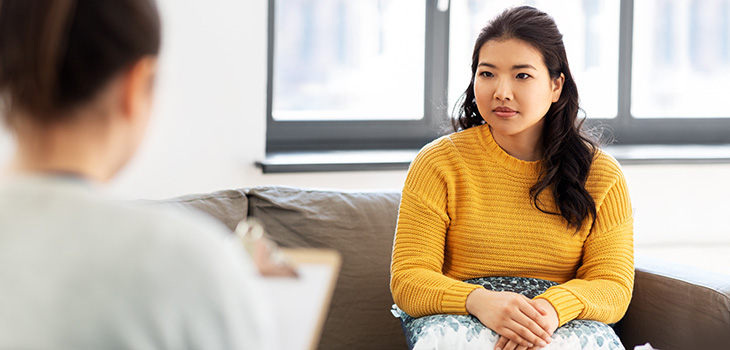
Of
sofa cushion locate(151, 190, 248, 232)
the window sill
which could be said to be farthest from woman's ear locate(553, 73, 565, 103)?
the window sill

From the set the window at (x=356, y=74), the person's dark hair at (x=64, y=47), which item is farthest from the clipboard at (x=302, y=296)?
the window at (x=356, y=74)

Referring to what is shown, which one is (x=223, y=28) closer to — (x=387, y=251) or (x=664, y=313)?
(x=387, y=251)

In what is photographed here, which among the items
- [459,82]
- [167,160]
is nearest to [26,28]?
[167,160]

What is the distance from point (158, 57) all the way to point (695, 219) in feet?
8.96

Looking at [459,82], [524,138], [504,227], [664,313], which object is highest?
[459,82]

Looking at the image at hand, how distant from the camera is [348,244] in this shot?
196 cm

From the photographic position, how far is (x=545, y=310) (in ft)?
5.14

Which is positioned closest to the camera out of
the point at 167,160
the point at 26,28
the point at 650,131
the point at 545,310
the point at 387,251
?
the point at 26,28

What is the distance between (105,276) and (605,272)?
4.47ft

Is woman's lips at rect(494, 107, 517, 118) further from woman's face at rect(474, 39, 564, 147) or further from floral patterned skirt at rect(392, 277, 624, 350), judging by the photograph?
floral patterned skirt at rect(392, 277, 624, 350)

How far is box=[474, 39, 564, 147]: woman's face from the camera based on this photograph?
5.64ft

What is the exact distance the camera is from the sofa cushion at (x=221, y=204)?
1.88 m

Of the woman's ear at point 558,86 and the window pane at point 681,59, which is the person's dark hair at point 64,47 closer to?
the woman's ear at point 558,86

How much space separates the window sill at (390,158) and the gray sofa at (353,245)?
538mm
